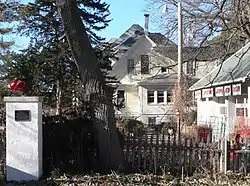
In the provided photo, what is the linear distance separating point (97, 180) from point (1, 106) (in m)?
3.71

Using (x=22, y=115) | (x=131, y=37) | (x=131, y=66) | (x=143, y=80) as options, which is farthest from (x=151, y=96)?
(x=22, y=115)

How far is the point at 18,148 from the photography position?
10.4 metres

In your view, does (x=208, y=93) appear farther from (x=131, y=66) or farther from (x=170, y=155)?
(x=131, y=66)

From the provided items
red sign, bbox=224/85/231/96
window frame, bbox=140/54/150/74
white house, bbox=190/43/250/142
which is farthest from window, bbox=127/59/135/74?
red sign, bbox=224/85/231/96

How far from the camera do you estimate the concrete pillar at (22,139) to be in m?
10.4

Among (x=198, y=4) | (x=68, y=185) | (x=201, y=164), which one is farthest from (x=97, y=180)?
(x=198, y=4)

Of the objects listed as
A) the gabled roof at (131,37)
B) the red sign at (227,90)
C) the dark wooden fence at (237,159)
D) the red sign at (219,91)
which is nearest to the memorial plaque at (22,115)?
the dark wooden fence at (237,159)

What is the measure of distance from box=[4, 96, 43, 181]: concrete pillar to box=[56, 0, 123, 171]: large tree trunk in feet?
4.70

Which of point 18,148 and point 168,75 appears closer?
point 18,148

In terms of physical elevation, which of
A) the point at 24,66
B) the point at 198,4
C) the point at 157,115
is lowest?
the point at 157,115

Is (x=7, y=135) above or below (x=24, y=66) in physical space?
below

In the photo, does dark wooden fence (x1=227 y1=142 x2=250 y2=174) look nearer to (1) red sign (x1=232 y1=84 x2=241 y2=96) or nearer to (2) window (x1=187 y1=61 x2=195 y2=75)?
(1) red sign (x1=232 y1=84 x2=241 y2=96)

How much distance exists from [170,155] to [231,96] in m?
13.3

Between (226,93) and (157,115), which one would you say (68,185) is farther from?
(157,115)
